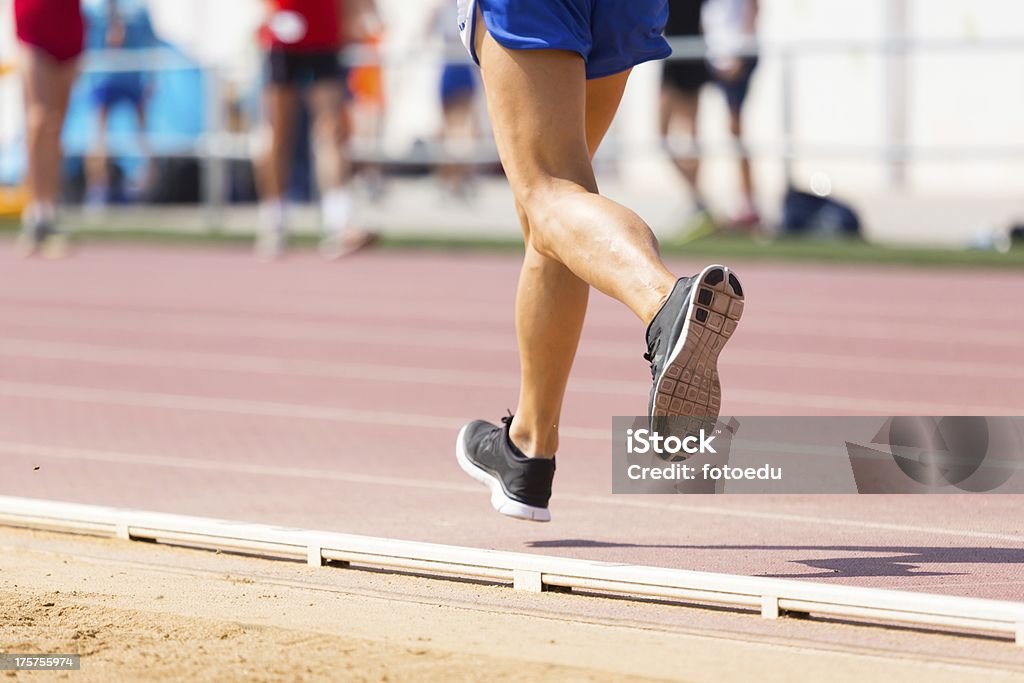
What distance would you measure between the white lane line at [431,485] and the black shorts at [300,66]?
6977mm

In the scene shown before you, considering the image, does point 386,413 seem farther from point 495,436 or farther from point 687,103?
point 687,103

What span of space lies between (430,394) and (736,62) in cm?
663

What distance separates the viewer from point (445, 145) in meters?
16.0

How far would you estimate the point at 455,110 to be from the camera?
16.1 m

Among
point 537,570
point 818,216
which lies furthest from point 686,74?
point 537,570

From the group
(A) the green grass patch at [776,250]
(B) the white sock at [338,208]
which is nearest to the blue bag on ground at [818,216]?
(A) the green grass patch at [776,250]

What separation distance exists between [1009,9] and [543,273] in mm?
13243

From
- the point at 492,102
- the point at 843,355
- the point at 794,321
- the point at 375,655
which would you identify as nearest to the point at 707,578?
the point at 375,655

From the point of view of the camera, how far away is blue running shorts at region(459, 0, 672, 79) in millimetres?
3459

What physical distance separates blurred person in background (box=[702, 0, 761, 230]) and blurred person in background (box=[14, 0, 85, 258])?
4121mm

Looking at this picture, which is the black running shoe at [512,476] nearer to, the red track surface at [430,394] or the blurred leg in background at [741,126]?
the red track surface at [430,394]

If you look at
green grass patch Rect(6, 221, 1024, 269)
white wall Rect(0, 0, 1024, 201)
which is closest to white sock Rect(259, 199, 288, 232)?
green grass patch Rect(6, 221, 1024, 269)

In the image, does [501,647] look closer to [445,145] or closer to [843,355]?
[843,355]

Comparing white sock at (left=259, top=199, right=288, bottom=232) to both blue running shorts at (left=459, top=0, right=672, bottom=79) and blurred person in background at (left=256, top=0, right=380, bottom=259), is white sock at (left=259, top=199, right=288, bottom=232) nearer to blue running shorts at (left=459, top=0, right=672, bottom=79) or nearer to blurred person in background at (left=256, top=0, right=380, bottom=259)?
blurred person in background at (left=256, top=0, right=380, bottom=259)
